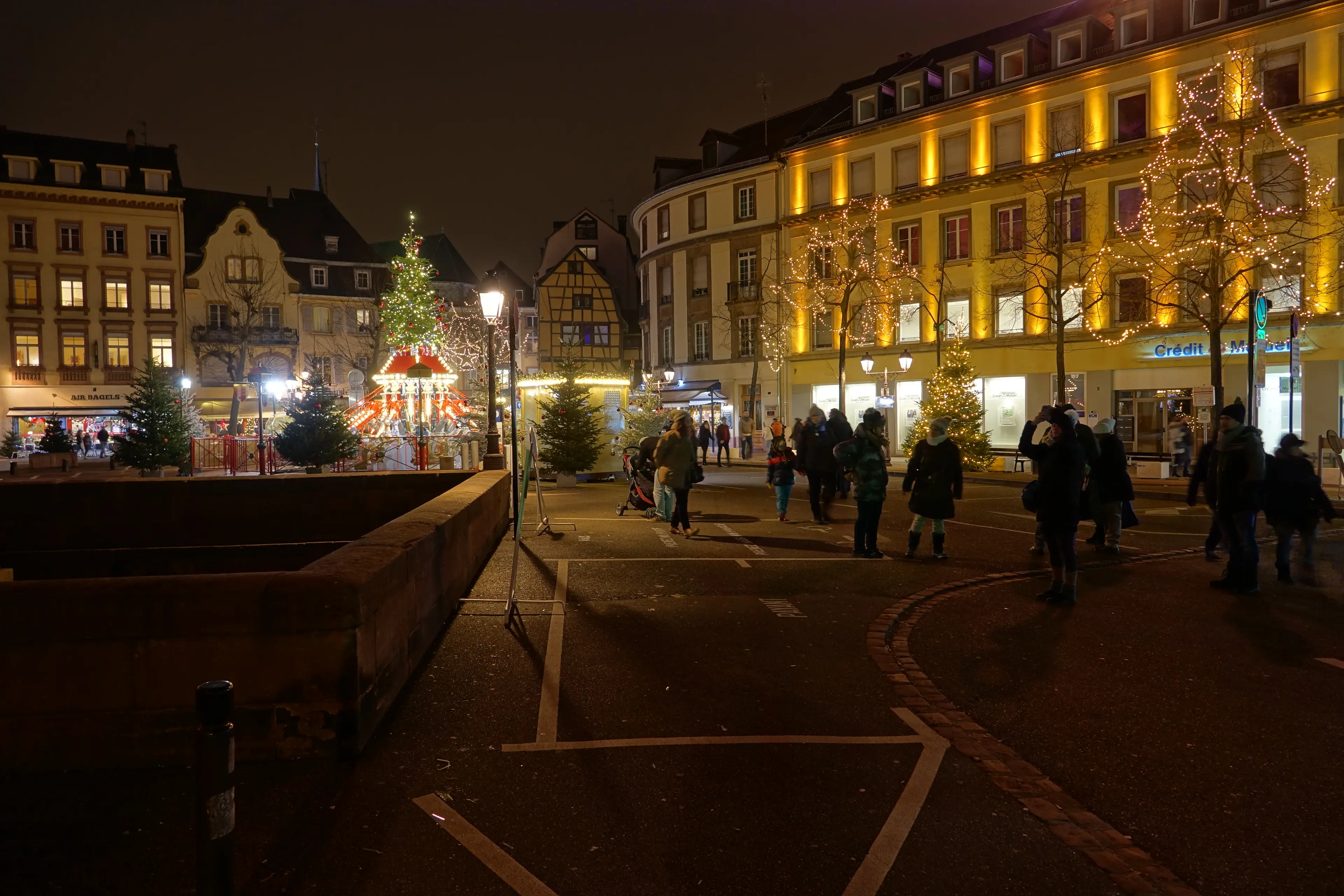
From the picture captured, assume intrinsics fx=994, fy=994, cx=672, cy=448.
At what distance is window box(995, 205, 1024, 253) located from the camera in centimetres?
3797

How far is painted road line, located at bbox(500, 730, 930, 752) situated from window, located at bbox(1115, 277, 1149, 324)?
32.5 metres

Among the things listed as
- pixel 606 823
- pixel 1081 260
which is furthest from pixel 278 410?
pixel 606 823

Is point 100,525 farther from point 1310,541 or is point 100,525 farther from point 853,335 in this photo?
point 853,335

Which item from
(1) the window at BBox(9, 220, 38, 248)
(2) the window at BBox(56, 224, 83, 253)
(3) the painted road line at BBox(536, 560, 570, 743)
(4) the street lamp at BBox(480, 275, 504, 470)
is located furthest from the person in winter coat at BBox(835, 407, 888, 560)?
(1) the window at BBox(9, 220, 38, 248)

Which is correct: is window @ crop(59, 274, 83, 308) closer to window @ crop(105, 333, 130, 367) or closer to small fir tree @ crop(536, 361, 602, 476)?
window @ crop(105, 333, 130, 367)

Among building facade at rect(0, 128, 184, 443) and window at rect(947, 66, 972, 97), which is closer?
window at rect(947, 66, 972, 97)

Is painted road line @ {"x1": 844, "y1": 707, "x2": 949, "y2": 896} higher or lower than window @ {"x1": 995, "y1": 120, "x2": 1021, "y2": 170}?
lower

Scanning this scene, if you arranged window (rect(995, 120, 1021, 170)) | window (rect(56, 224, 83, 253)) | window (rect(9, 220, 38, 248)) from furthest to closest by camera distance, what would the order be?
window (rect(56, 224, 83, 253)) < window (rect(9, 220, 38, 248)) < window (rect(995, 120, 1021, 170))

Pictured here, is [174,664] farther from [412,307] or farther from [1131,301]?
[412,307]

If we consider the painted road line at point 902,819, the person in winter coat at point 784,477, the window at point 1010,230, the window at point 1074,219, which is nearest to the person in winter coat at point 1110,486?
the person in winter coat at point 784,477

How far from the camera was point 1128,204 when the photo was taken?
35.0 m

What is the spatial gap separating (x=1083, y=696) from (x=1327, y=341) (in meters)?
30.3

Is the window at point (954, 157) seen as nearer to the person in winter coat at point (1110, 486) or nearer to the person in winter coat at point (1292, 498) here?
the person in winter coat at point (1110, 486)

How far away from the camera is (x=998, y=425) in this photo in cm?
3922
